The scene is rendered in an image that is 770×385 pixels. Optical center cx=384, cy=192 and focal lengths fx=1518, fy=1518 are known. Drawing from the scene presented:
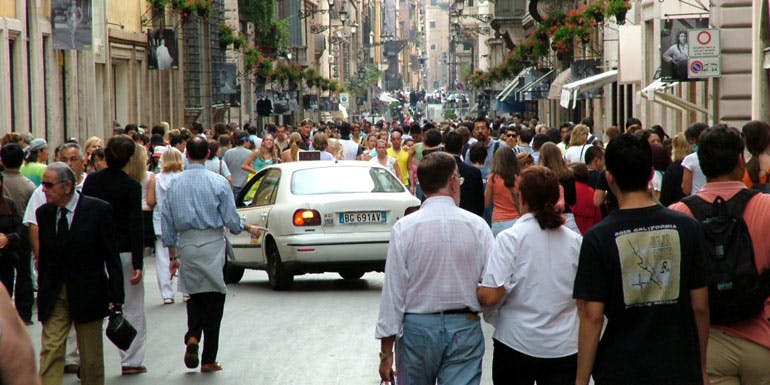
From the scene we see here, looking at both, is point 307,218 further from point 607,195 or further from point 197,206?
point 197,206

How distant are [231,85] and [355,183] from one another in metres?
33.9

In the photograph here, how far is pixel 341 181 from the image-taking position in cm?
1627

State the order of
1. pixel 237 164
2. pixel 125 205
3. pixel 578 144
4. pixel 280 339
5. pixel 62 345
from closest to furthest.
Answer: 1. pixel 62 345
2. pixel 125 205
3. pixel 280 339
4. pixel 578 144
5. pixel 237 164

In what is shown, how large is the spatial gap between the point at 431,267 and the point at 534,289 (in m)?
0.46

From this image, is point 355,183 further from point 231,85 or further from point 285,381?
point 231,85

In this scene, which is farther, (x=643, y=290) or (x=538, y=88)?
(x=538, y=88)

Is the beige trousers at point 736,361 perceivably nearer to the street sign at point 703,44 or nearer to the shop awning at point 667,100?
the street sign at point 703,44

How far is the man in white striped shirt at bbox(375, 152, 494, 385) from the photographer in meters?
6.64

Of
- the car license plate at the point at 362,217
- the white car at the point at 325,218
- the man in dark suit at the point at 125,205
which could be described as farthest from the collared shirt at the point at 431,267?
the car license plate at the point at 362,217

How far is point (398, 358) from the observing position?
22.0ft

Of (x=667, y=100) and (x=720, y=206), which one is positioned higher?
(x=667, y=100)

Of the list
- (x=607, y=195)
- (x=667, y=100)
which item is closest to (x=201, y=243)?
(x=607, y=195)

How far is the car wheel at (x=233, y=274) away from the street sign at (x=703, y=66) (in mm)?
9425

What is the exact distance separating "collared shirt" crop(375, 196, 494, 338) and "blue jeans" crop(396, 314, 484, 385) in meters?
0.05
